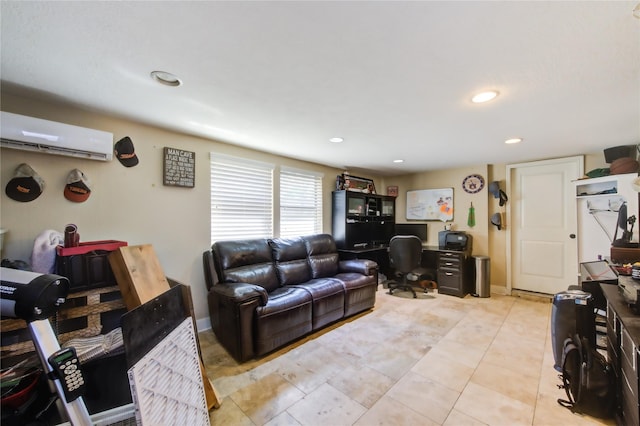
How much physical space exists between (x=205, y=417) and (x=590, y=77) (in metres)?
3.21

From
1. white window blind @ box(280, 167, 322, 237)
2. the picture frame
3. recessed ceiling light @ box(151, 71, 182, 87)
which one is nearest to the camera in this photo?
recessed ceiling light @ box(151, 71, 182, 87)

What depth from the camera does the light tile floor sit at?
1.65m

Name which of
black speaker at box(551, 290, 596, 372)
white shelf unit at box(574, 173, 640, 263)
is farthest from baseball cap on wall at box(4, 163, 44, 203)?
white shelf unit at box(574, 173, 640, 263)

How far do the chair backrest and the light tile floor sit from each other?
104cm

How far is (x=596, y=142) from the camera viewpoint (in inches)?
121

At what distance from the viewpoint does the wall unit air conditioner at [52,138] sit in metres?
1.76

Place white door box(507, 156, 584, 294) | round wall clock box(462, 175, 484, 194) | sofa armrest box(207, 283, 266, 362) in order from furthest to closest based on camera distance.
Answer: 1. round wall clock box(462, 175, 484, 194)
2. white door box(507, 156, 584, 294)
3. sofa armrest box(207, 283, 266, 362)

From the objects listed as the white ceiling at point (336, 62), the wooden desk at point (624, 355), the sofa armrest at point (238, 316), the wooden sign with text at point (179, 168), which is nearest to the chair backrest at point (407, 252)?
the white ceiling at point (336, 62)

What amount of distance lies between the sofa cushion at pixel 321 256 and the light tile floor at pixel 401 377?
30.5 inches

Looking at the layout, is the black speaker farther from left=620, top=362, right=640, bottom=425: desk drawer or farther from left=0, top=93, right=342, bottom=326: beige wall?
left=0, top=93, right=342, bottom=326: beige wall

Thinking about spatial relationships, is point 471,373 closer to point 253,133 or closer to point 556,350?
point 556,350

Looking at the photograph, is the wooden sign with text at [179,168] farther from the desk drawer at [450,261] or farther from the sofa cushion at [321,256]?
the desk drawer at [450,261]

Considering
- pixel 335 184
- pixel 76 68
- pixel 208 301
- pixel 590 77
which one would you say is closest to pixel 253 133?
pixel 76 68

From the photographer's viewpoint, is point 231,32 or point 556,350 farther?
point 556,350
